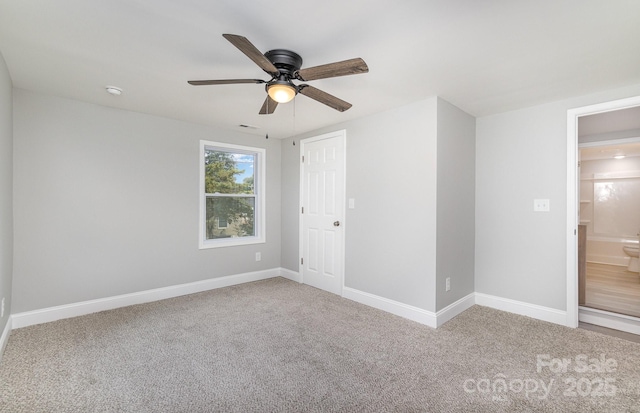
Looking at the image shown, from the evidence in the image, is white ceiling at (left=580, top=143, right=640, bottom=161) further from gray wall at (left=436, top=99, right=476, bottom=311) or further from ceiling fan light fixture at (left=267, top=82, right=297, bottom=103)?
ceiling fan light fixture at (left=267, top=82, right=297, bottom=103)

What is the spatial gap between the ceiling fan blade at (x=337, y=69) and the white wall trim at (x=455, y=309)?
237 centimetres

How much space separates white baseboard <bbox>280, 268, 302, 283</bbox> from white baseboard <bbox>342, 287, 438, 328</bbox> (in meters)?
0.92

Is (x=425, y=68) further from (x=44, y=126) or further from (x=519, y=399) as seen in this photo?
(x=44, y=126)

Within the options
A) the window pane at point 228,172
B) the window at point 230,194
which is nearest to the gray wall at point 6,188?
the window at point 230,194

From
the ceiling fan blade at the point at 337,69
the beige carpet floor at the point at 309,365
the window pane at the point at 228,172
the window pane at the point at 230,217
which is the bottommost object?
the beige carpet floor at the point at 309,365

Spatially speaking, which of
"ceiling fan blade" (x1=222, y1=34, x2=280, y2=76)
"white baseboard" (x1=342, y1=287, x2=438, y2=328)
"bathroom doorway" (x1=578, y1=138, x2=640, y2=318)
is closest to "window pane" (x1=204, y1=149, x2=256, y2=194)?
"white baseboard" (x1=342, y1=287, x2=438, y2=328)

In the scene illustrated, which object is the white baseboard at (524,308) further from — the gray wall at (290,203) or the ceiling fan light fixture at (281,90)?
the ceiling fan light fixture at (281,90)

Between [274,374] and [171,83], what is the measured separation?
252 centimetres

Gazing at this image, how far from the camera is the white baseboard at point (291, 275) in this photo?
442 cm

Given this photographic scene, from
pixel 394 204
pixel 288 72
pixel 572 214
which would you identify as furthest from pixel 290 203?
pixel 572 214

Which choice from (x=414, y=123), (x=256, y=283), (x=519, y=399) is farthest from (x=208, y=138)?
(x=519, y=399)

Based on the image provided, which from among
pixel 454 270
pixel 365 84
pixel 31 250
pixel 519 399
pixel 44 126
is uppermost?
pixel 365 84

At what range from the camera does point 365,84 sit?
8.44 feet

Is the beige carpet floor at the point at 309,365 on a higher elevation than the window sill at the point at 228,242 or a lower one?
lower
